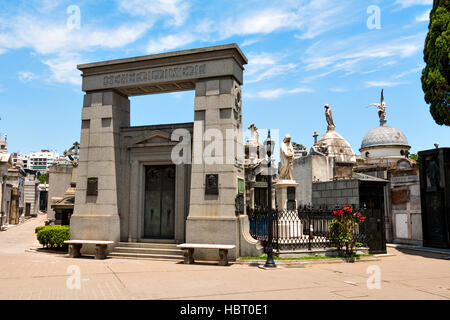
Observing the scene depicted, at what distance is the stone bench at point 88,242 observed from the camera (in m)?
12.8

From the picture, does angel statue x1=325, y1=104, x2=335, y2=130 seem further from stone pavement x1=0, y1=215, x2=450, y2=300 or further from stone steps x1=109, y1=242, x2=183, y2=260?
stone steps x1=109, y1=242, x2=183, y2=260

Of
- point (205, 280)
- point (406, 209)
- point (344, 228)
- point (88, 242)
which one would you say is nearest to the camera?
point (205, 280)

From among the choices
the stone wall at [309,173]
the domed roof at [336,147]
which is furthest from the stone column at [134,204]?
the domed roof at [336,147]

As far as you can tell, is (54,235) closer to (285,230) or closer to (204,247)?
(204,247)

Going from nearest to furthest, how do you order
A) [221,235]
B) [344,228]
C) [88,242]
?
[221,235] < [88,242] < [344,228]

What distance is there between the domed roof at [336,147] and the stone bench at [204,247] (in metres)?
16.8

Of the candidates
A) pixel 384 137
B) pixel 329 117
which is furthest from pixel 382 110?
pixel 329 117

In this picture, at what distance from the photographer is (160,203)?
554 inches

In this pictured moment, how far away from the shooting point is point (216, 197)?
1225cm

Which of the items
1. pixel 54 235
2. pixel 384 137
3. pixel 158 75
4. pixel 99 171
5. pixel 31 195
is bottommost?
pixel 54 235

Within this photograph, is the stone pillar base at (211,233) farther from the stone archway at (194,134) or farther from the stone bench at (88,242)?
the stone bench at (88,242)

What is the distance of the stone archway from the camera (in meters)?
12.2

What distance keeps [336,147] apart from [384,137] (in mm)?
24253

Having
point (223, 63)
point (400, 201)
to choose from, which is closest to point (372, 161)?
point (400, 201)
